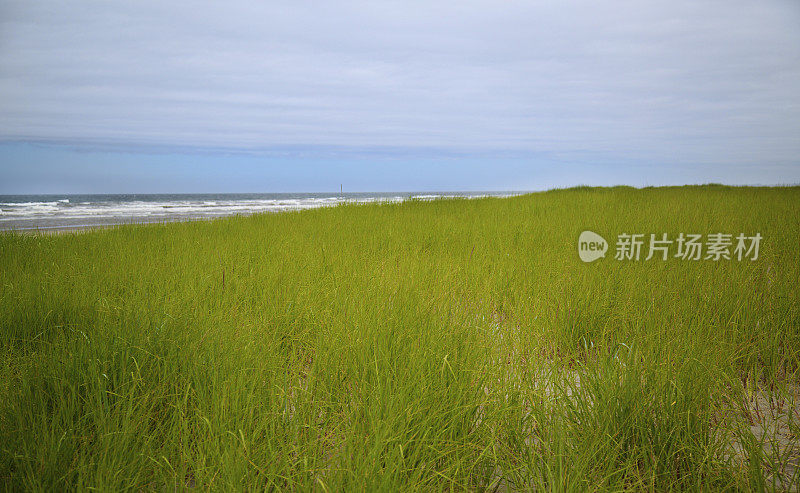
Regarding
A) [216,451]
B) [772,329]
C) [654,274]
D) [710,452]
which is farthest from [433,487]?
[654,274]

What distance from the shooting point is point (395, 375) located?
5.39 feet

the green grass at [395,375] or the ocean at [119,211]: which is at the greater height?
the ocean at [119,211]

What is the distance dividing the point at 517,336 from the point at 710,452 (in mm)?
1176

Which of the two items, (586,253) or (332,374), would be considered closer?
(332,374)

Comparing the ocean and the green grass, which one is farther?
the ocean

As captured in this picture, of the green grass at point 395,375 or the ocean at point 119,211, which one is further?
the ocean at point 119,211

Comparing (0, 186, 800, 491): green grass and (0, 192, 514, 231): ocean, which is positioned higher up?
(0, 192, 514, 231): ocean

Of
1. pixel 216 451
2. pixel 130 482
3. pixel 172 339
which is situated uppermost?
pixel 172 339

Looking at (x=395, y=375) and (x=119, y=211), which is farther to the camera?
(x=119, y=211)

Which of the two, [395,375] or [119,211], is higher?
[119,211]

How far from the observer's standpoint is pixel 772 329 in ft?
7.71

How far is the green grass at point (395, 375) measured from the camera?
4.41ft

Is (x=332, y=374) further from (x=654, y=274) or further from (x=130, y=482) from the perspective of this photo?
(x=654, y=274)

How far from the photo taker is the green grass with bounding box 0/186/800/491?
134 cm
